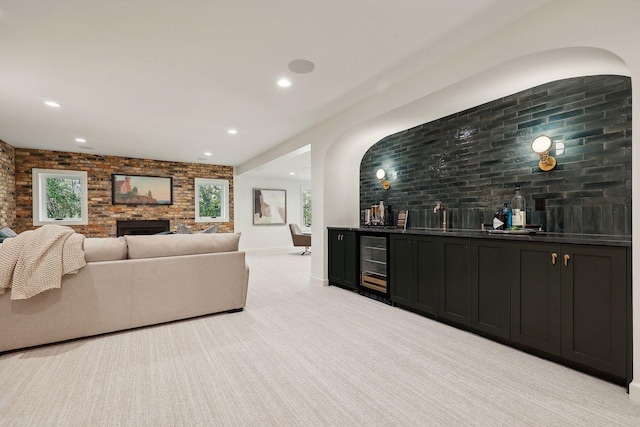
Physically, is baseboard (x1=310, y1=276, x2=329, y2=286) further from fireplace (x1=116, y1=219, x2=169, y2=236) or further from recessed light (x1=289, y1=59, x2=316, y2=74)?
fireplace (x1=116, y1=219, x2=169, y2=236)

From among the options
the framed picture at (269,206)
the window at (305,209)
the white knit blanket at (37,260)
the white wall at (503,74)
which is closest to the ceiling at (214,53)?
the white wall at (503,74)

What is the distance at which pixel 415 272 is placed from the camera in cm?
347

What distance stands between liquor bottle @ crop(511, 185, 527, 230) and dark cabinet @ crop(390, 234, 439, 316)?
2.52 feet

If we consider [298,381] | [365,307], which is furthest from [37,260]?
[365,307]

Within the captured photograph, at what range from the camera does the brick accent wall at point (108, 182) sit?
7.07 m

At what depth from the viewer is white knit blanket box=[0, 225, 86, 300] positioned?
96.3 inches

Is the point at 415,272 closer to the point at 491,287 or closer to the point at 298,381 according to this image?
the point at 491,287

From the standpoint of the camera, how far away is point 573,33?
82.9 inches

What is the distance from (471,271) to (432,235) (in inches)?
20.4

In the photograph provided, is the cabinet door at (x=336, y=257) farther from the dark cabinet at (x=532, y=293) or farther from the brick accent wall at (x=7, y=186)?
the brick accent wall at (x=7, y=186)

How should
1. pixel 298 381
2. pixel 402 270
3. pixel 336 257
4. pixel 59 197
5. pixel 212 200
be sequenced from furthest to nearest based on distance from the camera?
1. pixel 212 200
2. pixel 59 197
3. pixel 336 257
4. pixel 402 270
5. pixel 298 381

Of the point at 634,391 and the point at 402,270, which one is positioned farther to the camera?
the point at 402,270

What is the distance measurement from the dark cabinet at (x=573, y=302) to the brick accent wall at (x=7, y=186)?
857cm

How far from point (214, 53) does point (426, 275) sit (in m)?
2.99
